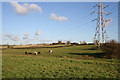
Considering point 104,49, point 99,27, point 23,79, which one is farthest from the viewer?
point 99,27

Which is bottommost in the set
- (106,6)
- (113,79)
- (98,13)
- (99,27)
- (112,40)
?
(113,79)

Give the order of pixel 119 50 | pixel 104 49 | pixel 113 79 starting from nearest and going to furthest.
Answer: pixel 113 79 → pixel 119 50 → pixel 104 49

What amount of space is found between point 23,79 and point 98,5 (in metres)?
53.7

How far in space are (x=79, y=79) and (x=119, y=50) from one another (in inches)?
926

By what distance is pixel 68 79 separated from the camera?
9.59m

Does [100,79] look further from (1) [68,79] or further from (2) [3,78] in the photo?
(2) [3,78]

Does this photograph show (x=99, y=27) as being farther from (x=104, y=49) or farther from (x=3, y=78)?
(x=3, y=78)

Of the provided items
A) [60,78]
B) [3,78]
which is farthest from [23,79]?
[60,78]

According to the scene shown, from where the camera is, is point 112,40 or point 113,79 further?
point 112,40

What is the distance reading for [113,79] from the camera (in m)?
10.1

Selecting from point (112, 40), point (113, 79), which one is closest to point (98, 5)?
point (112, 40)

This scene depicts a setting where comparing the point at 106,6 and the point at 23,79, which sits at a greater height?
the point at 106,6

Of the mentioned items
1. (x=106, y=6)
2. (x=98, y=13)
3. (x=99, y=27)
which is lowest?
(x=99, y=27)

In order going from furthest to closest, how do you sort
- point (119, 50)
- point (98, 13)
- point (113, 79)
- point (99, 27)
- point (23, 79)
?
point (98, 13) < point (99, 27) < point (119, 50) < point (113, 79) < point (23, 79)
